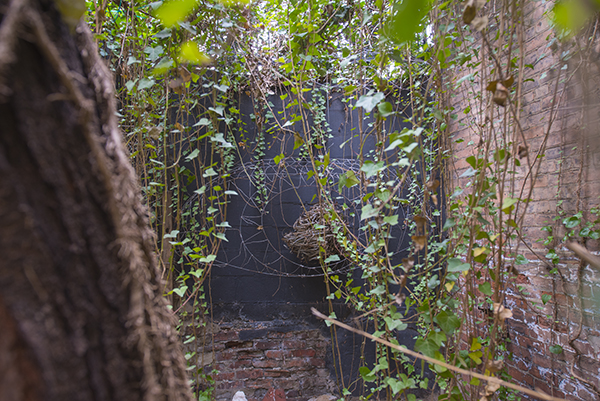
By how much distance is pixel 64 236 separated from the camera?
321 millimetres

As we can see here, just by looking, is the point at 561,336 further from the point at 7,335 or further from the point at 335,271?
the point at 7,335

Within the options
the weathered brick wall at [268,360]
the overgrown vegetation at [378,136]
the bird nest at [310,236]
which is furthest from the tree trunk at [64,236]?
the weathered brick wall at [268,360]

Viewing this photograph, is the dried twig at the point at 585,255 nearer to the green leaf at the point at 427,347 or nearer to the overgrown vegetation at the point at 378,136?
the overgrown vegetation at the point at 378,136

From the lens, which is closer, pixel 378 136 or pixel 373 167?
pixel 373 167

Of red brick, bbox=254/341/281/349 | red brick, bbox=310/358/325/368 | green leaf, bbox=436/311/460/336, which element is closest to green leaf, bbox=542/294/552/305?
green leaf, bbox=436/311/460/336

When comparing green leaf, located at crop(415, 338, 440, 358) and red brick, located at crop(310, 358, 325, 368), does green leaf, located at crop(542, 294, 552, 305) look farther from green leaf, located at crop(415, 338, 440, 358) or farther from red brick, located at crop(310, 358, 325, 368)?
red brick, located at crop(310, 358, 325, 368)

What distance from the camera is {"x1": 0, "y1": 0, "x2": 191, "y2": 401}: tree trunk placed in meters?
0.29

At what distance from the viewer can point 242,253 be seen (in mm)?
2141

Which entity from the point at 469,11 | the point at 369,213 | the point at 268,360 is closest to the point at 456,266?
the point at 369,213

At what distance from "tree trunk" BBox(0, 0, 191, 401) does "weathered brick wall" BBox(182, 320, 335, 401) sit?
72.6 inches

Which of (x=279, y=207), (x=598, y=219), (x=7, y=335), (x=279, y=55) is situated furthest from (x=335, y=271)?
(x=7, y=335)

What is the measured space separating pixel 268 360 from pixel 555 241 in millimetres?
1852

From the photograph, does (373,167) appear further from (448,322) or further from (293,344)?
(293,344)

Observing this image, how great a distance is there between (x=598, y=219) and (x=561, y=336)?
1.88 ft
